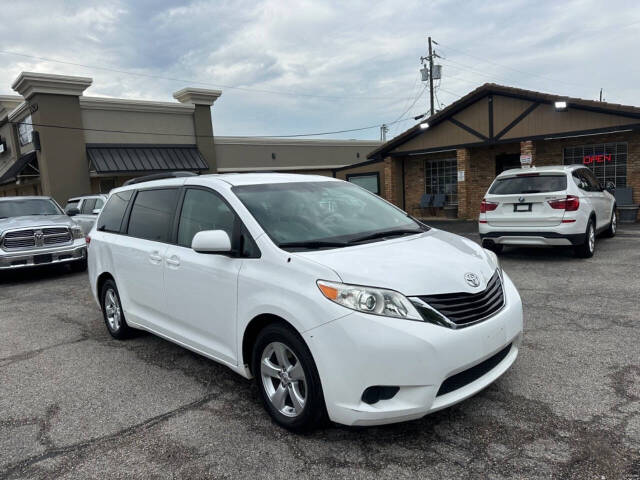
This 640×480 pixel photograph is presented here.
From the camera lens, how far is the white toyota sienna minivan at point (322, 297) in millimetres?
2693

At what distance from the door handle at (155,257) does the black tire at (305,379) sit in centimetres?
145

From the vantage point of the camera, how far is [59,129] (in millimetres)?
21094

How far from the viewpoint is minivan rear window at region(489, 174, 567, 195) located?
829 cm

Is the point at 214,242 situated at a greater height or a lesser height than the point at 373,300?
greater

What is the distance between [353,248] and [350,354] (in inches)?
32.5

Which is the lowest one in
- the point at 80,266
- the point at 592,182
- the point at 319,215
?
the point at 80,266

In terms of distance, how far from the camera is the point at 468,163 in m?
17.4

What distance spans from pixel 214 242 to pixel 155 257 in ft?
3.86

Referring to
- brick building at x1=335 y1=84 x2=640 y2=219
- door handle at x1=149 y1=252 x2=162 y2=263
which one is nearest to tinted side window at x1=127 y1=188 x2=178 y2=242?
door handle at x1=149 y1=252 x2=162 y2=263

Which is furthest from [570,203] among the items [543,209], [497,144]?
[497,144]

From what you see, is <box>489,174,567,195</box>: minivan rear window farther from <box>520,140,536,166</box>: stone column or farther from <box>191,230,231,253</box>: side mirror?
<box>520,140,536,166</box>: stone column

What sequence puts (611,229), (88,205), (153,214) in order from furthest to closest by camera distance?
(88,205) → (611,229) → (153,214)

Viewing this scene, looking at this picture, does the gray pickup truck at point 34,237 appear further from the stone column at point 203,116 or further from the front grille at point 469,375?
the stone column at point 203,116

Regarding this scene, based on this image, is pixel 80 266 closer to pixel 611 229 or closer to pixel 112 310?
pixel 112 310
